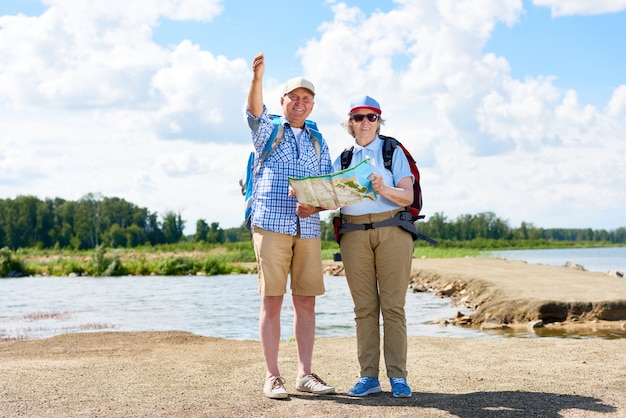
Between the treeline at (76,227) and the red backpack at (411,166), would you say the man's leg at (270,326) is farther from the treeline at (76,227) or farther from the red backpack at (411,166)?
the treeline at (76,227)

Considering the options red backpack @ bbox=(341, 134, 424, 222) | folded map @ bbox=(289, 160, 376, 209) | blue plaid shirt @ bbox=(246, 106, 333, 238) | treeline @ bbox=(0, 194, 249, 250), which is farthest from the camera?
treeline @ bbox=(0, 194, 249, 250)

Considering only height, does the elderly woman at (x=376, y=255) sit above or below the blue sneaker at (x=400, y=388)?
above

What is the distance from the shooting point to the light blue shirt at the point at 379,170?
487 centimetres

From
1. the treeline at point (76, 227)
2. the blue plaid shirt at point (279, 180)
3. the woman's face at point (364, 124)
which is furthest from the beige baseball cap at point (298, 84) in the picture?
the treeline at point (76, 227)

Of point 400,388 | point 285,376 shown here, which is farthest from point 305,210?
point 285,376

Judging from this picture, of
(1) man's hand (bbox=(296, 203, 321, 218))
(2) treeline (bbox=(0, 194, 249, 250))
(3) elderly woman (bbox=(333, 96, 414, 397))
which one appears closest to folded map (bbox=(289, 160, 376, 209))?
(1) man's hand (bbox=(296, 203, 321, 218))

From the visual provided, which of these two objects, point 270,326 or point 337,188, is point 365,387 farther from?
point 337,188

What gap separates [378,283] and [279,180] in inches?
40.4

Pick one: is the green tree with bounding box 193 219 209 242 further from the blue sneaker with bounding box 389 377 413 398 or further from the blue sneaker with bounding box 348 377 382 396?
the blue sneaker with bounding box 389 377 413 398

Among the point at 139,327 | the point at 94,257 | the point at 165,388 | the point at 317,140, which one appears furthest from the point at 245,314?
the point at 94,257

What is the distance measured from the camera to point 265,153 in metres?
4.93

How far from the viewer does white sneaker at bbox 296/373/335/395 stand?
16.6 feet

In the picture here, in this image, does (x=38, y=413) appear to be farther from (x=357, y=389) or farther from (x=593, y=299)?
(x=593, y=299)

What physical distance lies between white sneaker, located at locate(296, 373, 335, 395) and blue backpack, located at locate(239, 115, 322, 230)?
3.89 feet
